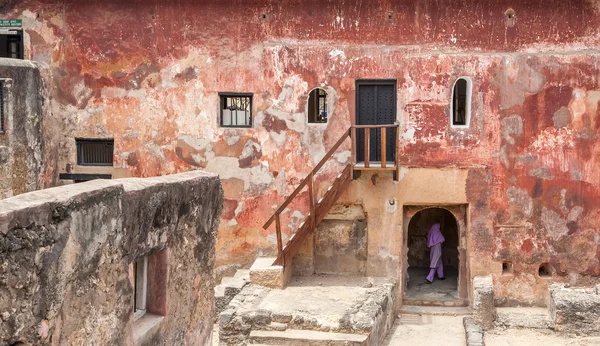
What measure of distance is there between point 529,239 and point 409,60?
436cm

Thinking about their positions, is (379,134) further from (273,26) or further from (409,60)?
(273,26)

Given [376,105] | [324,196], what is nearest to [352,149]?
[324,196]

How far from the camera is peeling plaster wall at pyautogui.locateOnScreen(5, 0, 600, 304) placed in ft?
49.0

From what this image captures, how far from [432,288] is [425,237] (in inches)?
155

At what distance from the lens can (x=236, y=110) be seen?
15.9 meters

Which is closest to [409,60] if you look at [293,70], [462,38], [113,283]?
[462,38]

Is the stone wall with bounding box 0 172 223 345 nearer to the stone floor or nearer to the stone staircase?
the stone staircase

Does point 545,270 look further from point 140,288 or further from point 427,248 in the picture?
point 140,288

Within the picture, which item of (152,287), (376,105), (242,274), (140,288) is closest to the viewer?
(140,288)

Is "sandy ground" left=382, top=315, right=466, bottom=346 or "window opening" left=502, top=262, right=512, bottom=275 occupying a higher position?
"window opening" left=502, top=262, right=512, bottom=275

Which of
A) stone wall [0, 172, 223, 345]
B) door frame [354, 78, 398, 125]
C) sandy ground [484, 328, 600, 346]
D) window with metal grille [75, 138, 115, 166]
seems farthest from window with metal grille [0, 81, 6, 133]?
sandy ground [484, 328, 600, 346]

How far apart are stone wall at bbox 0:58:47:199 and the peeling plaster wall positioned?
0.49 meters

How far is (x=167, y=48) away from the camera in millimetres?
15500

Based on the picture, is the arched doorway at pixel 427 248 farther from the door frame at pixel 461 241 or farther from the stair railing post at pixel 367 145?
the stair railing post at pixel 367 145
